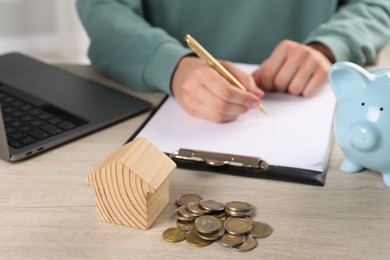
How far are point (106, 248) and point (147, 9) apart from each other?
2.67ft

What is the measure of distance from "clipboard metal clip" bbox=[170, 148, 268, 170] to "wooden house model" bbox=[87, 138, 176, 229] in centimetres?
11

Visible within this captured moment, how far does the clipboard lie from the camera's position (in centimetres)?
75

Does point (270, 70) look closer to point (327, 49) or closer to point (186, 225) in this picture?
point (327, 49)

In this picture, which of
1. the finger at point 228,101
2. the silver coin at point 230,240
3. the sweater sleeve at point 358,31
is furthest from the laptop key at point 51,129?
the sweater sleeve at point 358,31

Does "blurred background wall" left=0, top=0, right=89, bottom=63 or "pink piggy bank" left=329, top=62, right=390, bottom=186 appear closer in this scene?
"pink piggy bank" left=329, top=62, right=390, bottom=186

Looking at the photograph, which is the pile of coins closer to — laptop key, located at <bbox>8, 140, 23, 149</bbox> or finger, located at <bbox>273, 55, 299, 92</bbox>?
laptop key, located at <bbox>8, 140, 23, 149</bbox>

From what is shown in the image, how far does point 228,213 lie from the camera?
A: 0.67 metres

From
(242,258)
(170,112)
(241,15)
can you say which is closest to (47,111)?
(170,112)

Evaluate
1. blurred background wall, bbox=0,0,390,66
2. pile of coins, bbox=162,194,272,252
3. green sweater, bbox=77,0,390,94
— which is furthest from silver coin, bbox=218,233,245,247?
blurred background wall, bbox=0,0,390,66

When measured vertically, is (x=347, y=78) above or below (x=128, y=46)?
above

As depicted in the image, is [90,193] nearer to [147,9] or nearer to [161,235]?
[161,235]

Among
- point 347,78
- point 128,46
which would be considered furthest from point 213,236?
point 128,46

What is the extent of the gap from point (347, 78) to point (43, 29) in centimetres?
175

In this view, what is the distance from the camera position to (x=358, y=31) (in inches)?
44.3
